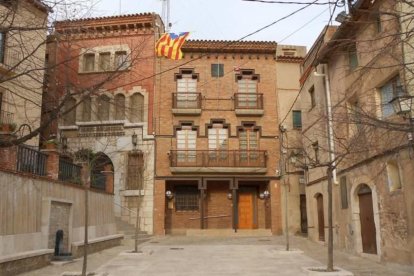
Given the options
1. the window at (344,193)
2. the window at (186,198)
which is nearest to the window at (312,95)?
the window at (344,193)

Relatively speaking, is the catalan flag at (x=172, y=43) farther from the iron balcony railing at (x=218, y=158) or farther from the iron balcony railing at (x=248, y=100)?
the iron balcony railing at (x=218, y=158)

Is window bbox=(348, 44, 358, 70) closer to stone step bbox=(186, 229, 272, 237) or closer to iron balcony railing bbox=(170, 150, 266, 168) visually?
iron balcony railing bbox=(170, 150, 266, 168)

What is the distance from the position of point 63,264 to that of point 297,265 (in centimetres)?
668

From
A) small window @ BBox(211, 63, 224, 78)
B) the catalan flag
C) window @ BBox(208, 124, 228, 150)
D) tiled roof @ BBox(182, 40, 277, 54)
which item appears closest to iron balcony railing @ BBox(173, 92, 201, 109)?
window @ BBox(208, 124, 228, 150)

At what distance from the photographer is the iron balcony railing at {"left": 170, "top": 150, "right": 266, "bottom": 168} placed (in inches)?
1028

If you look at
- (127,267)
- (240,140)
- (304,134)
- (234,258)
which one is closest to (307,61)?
(304,134)

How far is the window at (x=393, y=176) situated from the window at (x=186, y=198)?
15.9 meters

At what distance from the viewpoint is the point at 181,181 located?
2681cm

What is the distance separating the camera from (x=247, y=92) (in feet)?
90.7

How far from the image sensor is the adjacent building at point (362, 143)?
1076cm

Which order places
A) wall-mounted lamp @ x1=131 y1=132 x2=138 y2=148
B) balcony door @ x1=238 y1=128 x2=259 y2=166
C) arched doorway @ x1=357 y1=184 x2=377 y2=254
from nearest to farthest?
arched doorway @ x1=357 y1=184 x2=377 y2=254, wall-mounted lamp @ x1=131 y1=132 x2=138 y2=148, balcony door @ x1=238 y1=128 x2=259 y2=166

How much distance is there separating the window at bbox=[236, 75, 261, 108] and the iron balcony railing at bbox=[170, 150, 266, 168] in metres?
2.96

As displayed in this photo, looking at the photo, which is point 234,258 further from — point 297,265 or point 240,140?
point 240,140

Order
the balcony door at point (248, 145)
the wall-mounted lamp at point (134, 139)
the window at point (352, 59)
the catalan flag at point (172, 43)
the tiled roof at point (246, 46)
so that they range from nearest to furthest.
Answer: the window at point (352, 59) < the catalan flag at point (172, 43) < the wall-mounted lamp at point (134, 139) < the balcony door at point (248, 145) < the tiled roof at point (246, 46)
